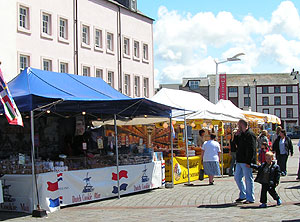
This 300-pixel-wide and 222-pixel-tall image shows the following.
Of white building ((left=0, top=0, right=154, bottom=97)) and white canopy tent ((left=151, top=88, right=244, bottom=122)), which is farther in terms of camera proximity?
white building ((left=0, top=0, right=154, bottom=97))

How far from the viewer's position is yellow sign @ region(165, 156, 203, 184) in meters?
15.6

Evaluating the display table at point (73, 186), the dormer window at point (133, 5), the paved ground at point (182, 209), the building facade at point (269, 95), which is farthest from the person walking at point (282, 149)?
the building facade at point (269, 95)

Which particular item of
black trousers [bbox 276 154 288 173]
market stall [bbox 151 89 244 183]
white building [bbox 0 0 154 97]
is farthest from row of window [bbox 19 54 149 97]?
black trousers [bbox 276 154 288 173]

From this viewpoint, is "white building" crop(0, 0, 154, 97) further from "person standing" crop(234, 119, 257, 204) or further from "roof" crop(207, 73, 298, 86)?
"roof" crop(207, 73, 298, 86)

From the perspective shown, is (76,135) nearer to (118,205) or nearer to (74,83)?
(74,83)

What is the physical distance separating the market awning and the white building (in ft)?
45.1

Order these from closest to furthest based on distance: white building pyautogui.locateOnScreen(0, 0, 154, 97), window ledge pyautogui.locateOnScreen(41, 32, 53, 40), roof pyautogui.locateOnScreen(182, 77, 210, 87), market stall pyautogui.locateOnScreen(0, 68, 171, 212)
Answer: market stall pyautogui.locateOnScreen(0, 68, 171, 212) → white building pyautogui.locateOnScreen(0, 0, 154, 97) → window ledge pyautogui.locateOnScreen(41, 32, 53, 40) → roof pyautogui.locateOnScreen(182, 77, 210, 87)

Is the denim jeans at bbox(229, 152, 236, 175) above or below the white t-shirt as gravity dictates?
below

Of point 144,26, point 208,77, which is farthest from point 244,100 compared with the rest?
point 144,26

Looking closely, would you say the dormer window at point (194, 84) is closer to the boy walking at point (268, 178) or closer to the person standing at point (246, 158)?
the person standing at point (246, 158)

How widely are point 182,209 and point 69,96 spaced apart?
3.72 meters

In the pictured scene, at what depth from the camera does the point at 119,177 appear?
12727 mm

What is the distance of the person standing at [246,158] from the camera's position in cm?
1056

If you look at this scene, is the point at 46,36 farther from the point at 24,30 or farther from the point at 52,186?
the point at 52,186
